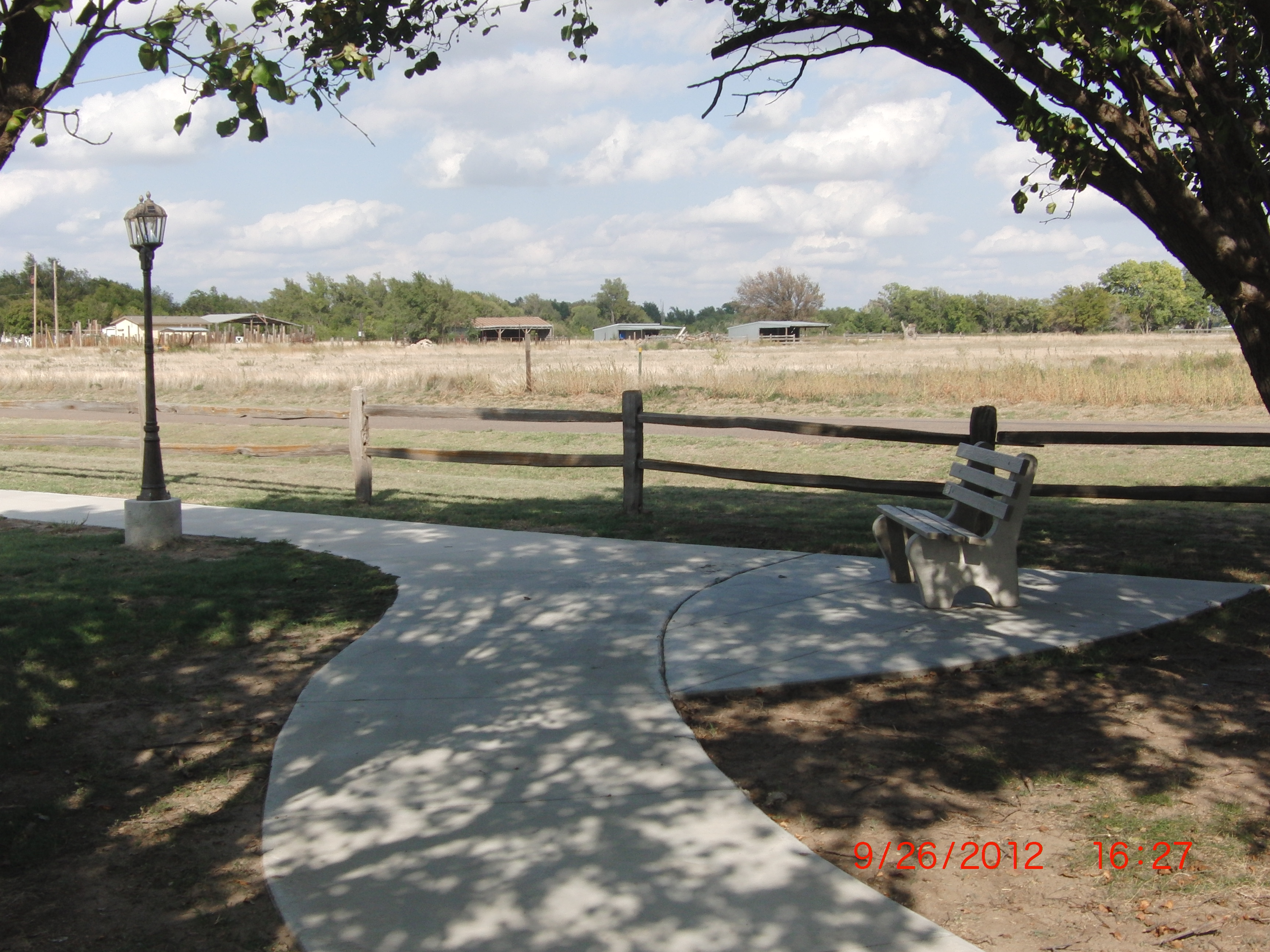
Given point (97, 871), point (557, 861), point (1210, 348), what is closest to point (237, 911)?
point (97, 871)

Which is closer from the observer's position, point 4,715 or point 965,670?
point 4,715

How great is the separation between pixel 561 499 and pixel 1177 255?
306 inches

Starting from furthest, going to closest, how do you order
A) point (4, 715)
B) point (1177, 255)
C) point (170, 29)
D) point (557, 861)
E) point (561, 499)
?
point (561, 499) < point (1177, 255) < point (4, 715) < point (170, 29) < point (557, 861)

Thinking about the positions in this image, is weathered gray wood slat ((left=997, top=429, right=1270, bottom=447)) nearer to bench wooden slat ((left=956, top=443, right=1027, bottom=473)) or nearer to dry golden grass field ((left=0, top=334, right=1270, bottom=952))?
dry golden grass field ((left=0, top=334, right=1270, bottom=952))

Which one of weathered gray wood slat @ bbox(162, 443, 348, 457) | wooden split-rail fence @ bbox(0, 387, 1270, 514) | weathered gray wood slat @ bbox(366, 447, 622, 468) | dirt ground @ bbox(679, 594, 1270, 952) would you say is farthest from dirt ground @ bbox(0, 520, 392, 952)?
weathered gray wood slat @ bbox(162, 443, 348, 457)

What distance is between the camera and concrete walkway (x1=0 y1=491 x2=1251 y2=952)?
312 cm

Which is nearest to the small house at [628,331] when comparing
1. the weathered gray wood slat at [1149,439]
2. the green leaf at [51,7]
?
the weathered gray wood slat at [1149,439]

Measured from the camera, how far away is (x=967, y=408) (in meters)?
23.1

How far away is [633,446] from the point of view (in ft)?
32.4

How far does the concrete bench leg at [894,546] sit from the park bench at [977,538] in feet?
0.86

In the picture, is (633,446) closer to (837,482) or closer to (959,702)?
(837,482)

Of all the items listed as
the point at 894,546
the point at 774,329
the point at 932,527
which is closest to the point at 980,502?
the point at 932,527

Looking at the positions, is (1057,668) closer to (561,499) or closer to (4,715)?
(4,715)

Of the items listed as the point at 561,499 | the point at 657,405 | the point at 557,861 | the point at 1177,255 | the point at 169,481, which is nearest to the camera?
the point at 557,861
